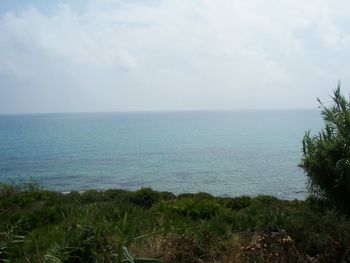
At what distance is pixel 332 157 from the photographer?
891cm

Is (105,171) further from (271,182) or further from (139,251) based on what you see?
(139,251)

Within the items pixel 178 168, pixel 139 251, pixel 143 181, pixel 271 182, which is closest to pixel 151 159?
pixel 178 168

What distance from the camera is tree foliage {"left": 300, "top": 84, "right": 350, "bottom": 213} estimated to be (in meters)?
8.71

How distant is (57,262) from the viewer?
A: 455cm

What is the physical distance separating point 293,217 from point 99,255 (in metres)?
3.05

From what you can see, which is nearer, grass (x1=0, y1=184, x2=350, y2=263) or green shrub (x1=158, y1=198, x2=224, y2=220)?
grass (x1=0, y1=184, x2=350, y2=263)

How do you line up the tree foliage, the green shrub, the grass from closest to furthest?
the grass, the tree foliage, the green shrub

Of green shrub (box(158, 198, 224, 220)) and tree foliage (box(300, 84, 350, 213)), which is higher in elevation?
tree foliage (box(300, 84, 350, 213))

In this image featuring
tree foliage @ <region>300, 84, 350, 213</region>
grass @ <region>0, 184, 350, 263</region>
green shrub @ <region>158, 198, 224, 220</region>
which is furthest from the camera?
green shrub @ <region>158, 198, 224, 220</region>

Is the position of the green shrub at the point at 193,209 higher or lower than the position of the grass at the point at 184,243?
lower

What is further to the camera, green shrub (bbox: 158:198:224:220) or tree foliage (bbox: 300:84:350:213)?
green shrub (bbox: 158:198:224:220)

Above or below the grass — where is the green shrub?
below

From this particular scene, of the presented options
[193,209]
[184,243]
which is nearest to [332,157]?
[193,209]

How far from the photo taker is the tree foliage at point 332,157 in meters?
8.71
